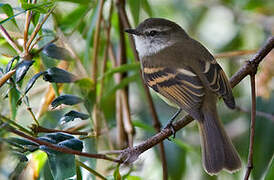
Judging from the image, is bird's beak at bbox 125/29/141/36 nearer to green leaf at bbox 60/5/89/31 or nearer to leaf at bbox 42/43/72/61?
green leaf at bbox 60/5/89/31

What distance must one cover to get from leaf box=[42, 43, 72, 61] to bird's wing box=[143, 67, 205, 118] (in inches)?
25.3

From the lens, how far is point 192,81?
9.27ft

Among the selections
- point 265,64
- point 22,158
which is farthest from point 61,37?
point 265,64

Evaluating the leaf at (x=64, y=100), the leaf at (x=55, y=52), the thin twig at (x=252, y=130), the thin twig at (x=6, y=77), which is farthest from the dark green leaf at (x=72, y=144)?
the thin twig at (x=252, y=130)

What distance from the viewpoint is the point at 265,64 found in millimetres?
3420

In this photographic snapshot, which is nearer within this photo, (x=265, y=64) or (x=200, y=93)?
(x=200, y=93)

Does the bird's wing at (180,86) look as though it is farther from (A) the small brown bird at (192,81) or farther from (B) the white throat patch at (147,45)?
(B) the white throat patch at (147,45)

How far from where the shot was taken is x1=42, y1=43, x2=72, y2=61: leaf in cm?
261

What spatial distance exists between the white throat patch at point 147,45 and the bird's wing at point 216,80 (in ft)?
1.93

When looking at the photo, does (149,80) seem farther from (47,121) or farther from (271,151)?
(271,151)

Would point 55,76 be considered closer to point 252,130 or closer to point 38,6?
point 38,6

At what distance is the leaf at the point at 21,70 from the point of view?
7.33ft

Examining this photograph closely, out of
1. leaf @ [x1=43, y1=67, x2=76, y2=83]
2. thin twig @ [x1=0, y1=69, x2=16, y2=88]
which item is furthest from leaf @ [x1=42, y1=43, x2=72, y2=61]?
thin twig @ [x1=0, y1=69, x2=16, y2=88]

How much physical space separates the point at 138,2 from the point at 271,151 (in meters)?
1.62
